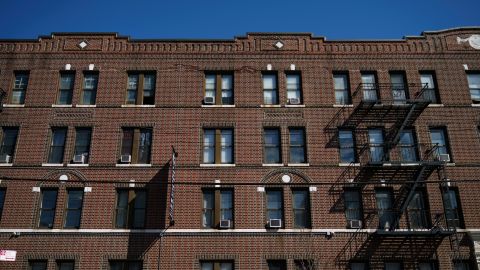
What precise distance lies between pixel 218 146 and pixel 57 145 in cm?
809

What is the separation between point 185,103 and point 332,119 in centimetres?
754

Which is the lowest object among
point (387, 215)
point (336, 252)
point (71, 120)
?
→ point (336, 252)

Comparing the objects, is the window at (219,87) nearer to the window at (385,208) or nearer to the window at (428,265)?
the window at (385,208)

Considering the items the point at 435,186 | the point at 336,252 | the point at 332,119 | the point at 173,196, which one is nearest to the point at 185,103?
the point at 173,196

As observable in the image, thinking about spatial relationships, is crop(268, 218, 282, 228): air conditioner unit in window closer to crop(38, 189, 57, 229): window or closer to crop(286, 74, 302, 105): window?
crop(286, 74, 302, 105): window

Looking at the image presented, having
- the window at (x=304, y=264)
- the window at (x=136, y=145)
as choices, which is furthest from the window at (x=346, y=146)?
the window at (x=136, y=145)

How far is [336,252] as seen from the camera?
78.6 feet

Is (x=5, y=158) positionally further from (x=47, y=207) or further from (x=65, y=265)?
(x=65, y=265)

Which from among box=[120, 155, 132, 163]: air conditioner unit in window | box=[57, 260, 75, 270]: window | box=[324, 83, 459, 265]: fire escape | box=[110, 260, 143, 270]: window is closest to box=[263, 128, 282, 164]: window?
box=[324, 83, 459, 265]: fire escape

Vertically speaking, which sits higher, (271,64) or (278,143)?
(271,64)

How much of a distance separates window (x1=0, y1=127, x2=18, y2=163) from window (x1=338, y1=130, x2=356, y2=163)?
53.3ft

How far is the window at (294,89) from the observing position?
1070 inches

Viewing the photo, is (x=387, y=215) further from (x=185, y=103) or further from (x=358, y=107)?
(x=185, y=103)

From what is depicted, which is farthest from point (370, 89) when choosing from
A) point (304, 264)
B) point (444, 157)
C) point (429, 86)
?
point (304, 264)
